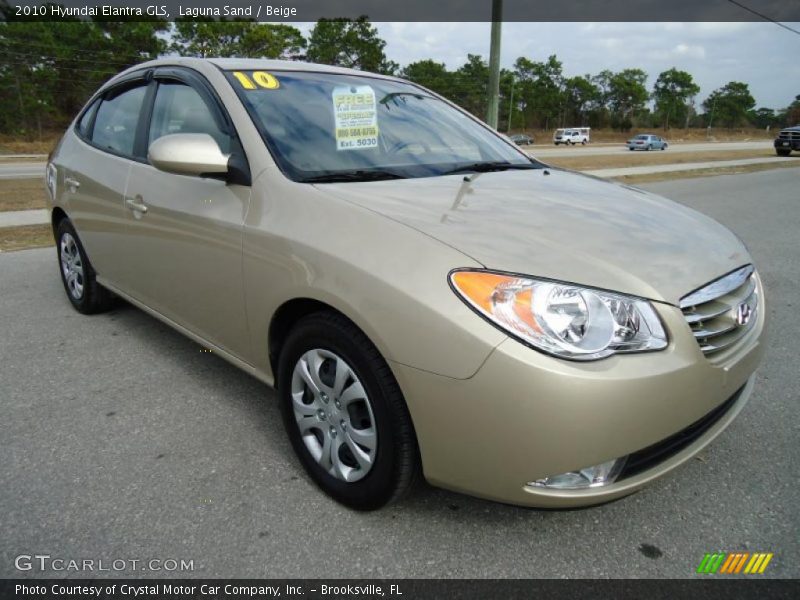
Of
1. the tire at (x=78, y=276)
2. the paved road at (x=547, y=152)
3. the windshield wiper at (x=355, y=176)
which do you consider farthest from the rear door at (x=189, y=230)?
the paved road at (x=547, y=152)

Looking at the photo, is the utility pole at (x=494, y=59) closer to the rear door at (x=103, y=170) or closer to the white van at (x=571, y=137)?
the rear door at (x=103, y=170)

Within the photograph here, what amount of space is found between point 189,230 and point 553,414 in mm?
1821

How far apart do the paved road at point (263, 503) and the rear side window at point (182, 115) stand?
131cm

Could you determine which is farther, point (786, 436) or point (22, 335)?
point (22, 335)

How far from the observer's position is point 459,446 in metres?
1.67

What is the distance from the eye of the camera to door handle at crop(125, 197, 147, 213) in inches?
114

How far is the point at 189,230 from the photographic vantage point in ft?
8.36

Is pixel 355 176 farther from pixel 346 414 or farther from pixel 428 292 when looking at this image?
pixel 346 414

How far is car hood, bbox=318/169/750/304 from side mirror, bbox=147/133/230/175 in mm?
476

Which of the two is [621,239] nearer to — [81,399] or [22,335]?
[81,399]

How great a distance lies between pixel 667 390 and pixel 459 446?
625 mm

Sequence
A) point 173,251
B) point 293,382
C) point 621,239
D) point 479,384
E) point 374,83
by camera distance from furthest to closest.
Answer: point 374,83, point 173,251, point 293,382, point 621,239, point 479,384

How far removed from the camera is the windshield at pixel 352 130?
7.75 feet
